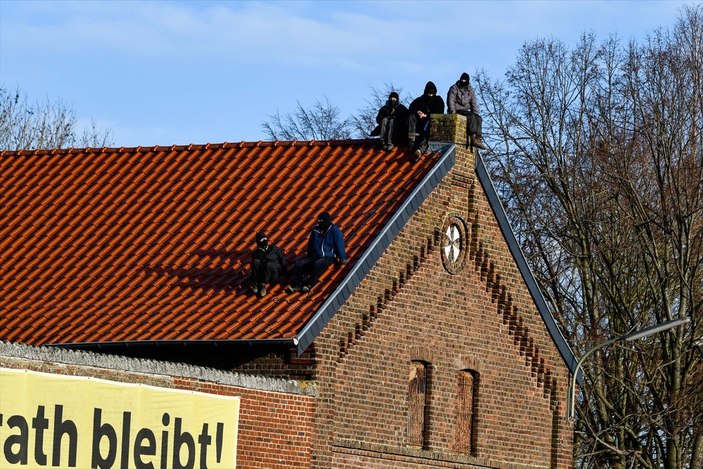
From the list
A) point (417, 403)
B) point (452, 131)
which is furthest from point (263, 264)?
point (452, 131)

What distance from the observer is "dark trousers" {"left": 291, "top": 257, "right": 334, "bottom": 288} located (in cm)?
2716

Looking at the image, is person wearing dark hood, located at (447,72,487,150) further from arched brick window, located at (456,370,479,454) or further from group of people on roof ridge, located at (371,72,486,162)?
arched brick window, located at (456,370,479,454)

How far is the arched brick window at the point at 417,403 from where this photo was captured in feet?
96.1

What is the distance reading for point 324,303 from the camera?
26.6m

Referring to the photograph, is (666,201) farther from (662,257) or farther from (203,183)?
(203,183)

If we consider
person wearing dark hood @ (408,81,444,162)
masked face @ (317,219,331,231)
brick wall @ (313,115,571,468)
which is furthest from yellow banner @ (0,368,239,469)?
person wearing dark hood @ (408,81,444,162)

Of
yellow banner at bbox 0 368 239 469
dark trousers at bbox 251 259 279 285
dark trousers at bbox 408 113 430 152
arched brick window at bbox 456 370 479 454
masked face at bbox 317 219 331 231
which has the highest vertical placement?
dark trousers at bbox 408 113 430 152

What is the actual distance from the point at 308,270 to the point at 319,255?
1.01ft

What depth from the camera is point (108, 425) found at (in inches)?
890

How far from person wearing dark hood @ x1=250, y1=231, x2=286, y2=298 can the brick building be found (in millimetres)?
280

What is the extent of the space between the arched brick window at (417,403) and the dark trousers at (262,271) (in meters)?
3.42

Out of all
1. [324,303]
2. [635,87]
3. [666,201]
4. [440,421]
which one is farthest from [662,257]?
[324,303]

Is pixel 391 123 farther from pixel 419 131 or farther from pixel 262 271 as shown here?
pixel 262 271

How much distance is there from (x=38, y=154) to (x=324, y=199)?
767cm
